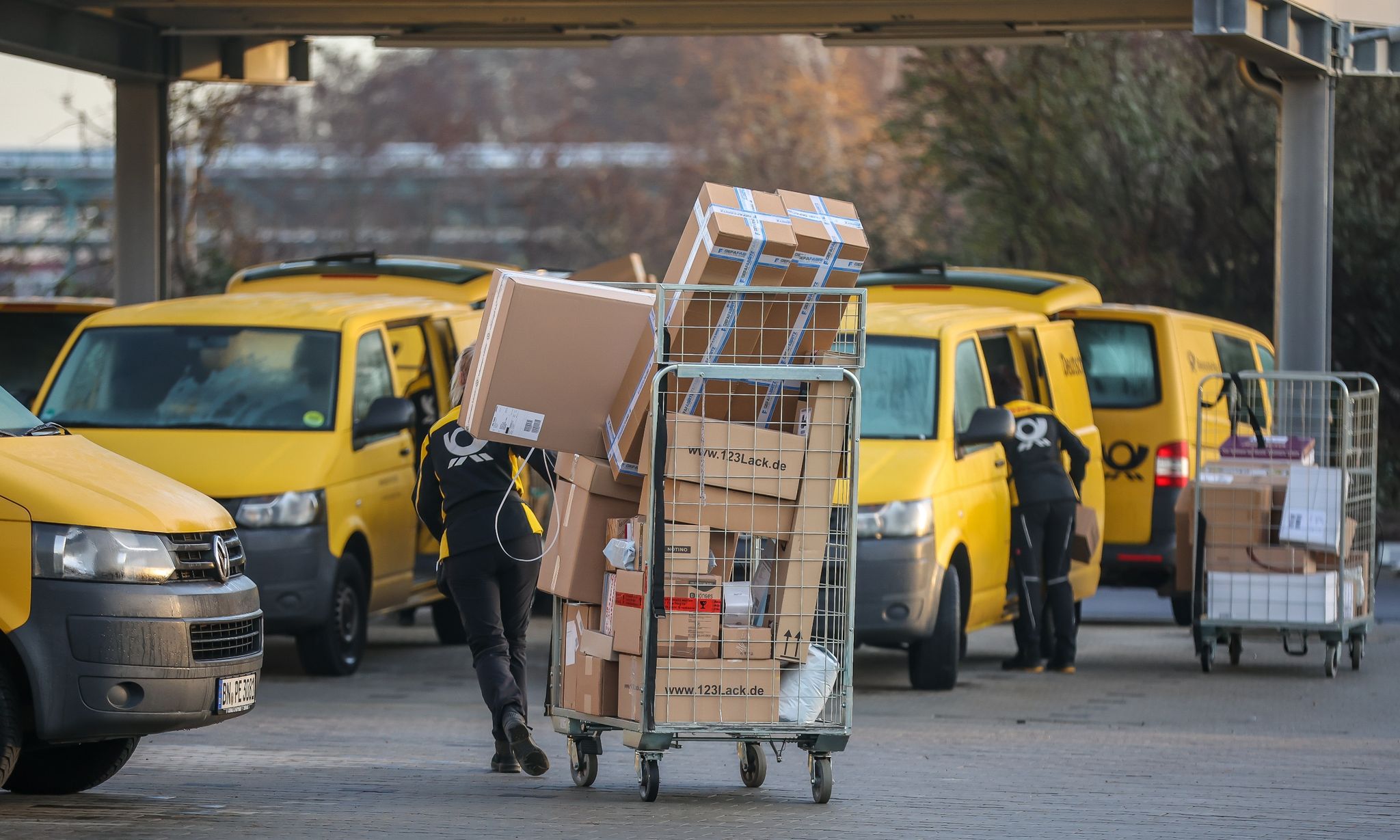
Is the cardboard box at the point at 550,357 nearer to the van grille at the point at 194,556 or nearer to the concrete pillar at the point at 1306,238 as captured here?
the van grille at the point at 194,556

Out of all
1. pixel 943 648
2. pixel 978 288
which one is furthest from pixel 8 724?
pixel 978 288

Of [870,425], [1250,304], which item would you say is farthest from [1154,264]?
[870,425]

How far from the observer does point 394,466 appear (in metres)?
12.8

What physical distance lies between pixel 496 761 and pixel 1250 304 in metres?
17.6

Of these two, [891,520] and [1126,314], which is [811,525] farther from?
[1126,314]

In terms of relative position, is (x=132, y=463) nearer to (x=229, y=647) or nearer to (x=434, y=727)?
(x=229, y=647)

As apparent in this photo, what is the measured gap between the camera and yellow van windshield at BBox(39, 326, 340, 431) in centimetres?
1218

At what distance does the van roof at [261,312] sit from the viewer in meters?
12.6

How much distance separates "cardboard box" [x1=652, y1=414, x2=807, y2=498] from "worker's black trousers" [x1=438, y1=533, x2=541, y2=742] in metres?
1.30

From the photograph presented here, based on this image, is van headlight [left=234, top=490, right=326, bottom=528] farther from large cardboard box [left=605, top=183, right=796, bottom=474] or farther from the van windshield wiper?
large cardboard box [left=605, top=183, right=796, bottom=474]

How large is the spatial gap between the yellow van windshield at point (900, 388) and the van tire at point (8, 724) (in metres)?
5.73

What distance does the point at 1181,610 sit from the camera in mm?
15914

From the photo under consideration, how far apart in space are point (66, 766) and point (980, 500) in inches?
233

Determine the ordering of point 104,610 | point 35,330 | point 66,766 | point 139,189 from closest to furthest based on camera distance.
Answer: point 104,610 < point 66,766 < point 35,330 < point 139,189
